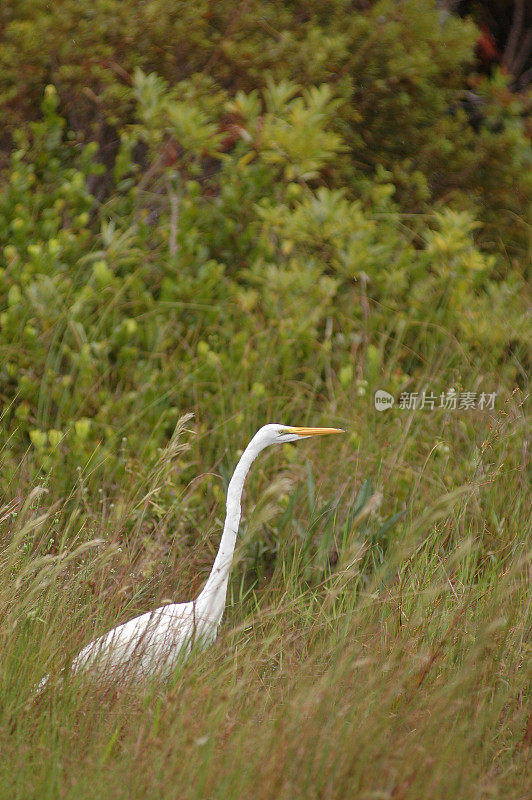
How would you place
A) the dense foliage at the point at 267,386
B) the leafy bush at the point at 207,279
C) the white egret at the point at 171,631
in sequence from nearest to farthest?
the dense foliage at the point at 267,386 < the white egret at the point at 171,631 < the leafy bush at the point at 207,279

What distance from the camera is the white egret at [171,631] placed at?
2434mm

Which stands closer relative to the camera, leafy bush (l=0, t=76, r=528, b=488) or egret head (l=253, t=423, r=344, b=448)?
egret head (l=253, t=423, r=344, b=448)

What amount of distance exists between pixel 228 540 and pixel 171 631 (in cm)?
34

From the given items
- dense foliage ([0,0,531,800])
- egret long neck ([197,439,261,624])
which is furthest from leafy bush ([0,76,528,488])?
egret long neck ([197,439,261,624])

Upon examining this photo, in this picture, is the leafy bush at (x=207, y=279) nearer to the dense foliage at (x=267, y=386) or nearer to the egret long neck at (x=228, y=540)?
the dense foliage at (x=267, y=386)

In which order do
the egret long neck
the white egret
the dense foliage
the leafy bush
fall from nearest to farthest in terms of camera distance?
the dense foliage < the white egret < the egret long neck < the leafy bush

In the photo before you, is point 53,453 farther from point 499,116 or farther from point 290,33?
point 499,116

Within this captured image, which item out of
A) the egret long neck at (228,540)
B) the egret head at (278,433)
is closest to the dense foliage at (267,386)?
the egret long neck at (228,540)

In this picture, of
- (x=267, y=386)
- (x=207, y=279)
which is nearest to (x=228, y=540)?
(x=267, y=386)

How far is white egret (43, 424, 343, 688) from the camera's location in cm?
243

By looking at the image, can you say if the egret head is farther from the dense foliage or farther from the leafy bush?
the leafy bush

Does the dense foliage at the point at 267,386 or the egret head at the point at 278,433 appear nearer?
the dense foliage at the point at 267,386

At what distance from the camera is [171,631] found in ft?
8.86

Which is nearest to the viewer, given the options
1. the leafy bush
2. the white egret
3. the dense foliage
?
the dense foliage
